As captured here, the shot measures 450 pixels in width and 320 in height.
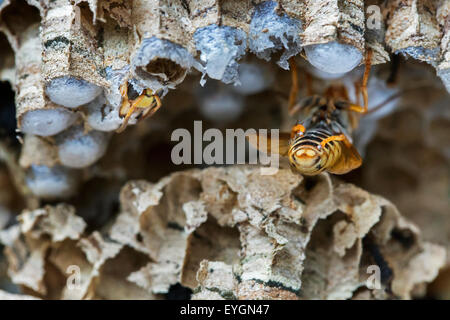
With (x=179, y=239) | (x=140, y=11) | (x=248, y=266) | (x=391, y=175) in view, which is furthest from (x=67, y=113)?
(x=391, y=175)

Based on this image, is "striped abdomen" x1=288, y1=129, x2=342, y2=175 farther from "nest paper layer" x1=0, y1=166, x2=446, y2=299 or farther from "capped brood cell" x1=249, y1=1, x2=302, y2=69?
"capped brood cell" x1=249, y1=1, x2=302, y2=69

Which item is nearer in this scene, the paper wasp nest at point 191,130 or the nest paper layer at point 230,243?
the paper wasp nest at point 191,130

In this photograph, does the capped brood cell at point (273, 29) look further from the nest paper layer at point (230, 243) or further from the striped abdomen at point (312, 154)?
the nest paper layer at point (230, 243)

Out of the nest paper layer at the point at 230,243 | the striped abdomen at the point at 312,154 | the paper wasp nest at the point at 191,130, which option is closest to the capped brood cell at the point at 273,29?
the paper wasp nest at the point at 191,130

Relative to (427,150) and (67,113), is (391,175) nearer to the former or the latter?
(427,150)

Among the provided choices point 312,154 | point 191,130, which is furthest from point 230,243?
point 191,130
